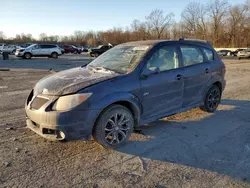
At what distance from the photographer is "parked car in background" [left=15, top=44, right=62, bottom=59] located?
84.5 ft

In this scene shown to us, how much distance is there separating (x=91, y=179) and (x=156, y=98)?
1.82 meters

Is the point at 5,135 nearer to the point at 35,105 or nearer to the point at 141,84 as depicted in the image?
the point at 35,105

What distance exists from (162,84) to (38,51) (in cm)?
2547

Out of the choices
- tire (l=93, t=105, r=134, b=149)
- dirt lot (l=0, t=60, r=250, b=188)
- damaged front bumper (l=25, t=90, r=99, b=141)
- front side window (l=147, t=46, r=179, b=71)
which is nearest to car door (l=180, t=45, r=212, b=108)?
front side window (l=147, t=46, r=179, b=71)

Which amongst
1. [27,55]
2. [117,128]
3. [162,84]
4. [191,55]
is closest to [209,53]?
[191,55]

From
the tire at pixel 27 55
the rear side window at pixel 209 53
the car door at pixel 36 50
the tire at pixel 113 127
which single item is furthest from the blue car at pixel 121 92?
the car door at pixel 36 50

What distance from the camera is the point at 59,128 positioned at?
305cm

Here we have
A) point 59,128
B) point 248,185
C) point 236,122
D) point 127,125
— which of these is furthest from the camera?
point 236,122

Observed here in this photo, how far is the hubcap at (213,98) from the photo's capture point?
A: 5.28 m

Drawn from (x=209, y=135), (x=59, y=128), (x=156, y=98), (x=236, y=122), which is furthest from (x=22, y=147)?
(x=236, y=122)

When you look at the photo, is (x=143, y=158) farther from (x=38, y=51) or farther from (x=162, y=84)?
(x=38, y=51)

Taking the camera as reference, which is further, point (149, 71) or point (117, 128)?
point (149, 71)

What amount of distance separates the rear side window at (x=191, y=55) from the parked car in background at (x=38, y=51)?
24.8m

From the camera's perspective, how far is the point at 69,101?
3.10 metres
